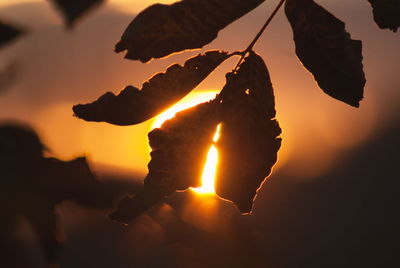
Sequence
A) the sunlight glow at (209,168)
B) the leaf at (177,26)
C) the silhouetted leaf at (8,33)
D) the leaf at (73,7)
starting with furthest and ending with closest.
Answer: the sunlight glow at (209,168) < the leaf at (177,26) < the silhouetted leaf at (8,33) < the leaf at (73,7)

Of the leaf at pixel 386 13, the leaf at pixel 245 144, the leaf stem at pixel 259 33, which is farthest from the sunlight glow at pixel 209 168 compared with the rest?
the leaf at pixel 386 13

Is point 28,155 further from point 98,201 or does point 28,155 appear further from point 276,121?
point 276,121

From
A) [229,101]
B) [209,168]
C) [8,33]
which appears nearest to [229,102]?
[229,101]

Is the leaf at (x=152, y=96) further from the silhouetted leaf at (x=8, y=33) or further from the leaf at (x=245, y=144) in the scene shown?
the silhouetted leaf at (x=8, y=33)

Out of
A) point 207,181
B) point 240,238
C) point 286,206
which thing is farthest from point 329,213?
point 207,181

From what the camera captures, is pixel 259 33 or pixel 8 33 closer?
pixel 8 33

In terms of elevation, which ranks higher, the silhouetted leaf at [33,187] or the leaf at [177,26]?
the leaf at [177,26]

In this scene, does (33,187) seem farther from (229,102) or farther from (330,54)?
(330,54)

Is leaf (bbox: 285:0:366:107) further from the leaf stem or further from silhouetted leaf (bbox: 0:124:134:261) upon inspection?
silhouetted leaf (bbox: 0:124:134:261)
